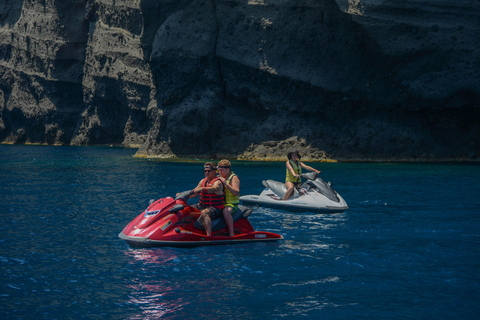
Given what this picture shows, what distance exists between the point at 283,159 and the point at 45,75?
36.7 meters

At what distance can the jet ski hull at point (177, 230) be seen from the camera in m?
8.98

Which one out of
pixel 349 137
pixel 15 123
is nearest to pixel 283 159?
pixel 349 137

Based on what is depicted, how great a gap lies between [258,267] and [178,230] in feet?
6.14

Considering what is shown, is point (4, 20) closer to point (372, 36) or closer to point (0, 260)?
point (372, 36)

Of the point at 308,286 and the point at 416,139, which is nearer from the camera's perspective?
the point at 308,286

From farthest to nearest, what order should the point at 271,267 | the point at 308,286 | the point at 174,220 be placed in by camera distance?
the point at 174,220, the point at 271,267, the point at 308,286

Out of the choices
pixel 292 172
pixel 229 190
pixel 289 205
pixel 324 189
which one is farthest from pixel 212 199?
pixel 324 189

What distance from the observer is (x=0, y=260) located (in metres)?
8.20

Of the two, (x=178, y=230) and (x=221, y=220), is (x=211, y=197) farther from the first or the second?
(x=178, y=230)

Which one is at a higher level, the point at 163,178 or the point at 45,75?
the point at 45,75

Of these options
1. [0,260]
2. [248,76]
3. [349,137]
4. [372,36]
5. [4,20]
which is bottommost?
[0,260]

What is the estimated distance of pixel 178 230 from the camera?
357 inches

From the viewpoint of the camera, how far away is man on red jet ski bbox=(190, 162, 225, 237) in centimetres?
929

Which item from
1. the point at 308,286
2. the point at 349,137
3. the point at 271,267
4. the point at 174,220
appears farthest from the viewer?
the point at 349,137
